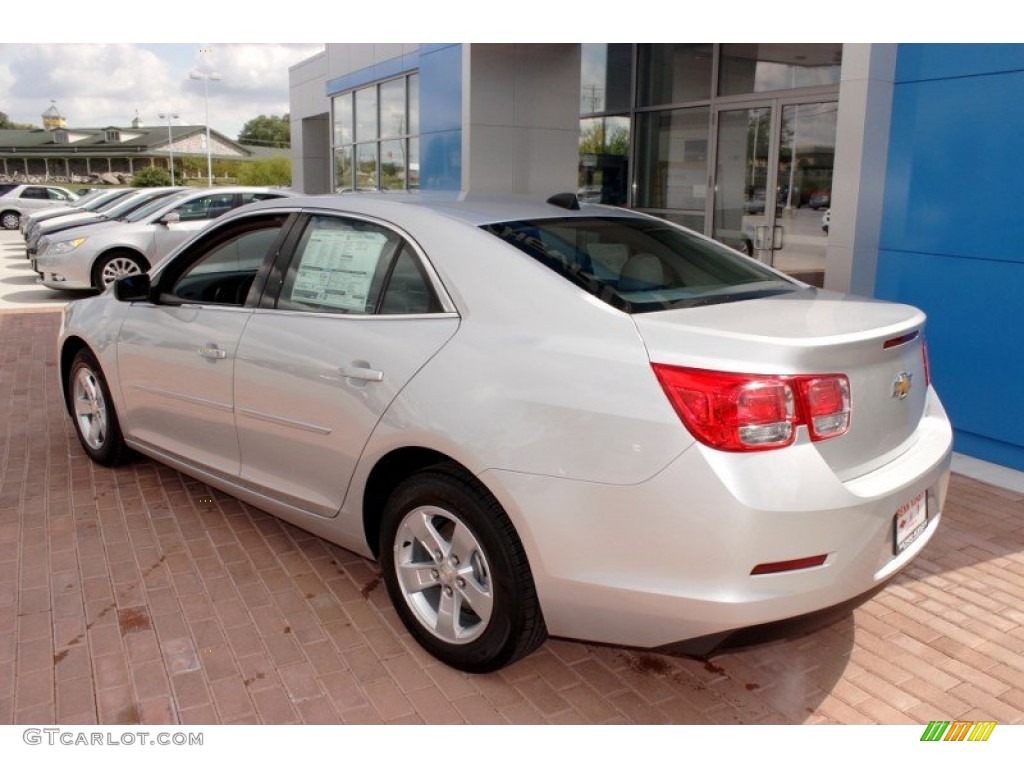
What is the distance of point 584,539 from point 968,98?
4659mm

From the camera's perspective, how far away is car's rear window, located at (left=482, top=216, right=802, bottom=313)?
9.85ft

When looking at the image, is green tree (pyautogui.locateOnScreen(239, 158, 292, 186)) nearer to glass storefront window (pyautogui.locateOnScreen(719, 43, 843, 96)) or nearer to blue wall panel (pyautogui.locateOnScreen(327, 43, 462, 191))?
blue wall panel (pyautogui.locateOnScreen(327, 43, 462, 191))

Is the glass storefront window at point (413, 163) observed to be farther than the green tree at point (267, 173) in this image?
No

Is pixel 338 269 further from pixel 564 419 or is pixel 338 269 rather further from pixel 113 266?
pixel 113 266

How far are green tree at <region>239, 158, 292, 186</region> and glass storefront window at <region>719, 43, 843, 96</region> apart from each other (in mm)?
64376

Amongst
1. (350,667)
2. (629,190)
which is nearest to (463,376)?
(350,667)

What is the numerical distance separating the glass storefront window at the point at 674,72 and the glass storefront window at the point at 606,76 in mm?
259

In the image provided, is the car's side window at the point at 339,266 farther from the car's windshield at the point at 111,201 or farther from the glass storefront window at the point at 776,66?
the car's windshield at the point at 111,201

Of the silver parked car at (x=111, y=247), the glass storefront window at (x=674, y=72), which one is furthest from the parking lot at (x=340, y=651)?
the silver parked car at (x=111, y=247)

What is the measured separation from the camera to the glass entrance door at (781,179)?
9.58 metres

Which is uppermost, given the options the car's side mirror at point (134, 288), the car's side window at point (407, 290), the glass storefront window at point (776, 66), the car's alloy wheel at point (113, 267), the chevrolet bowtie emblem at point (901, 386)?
the glass storefront window at point (776, 66)

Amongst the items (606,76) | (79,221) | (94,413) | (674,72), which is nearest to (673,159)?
(674,72)

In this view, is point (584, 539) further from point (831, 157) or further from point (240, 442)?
point (831, 157)
